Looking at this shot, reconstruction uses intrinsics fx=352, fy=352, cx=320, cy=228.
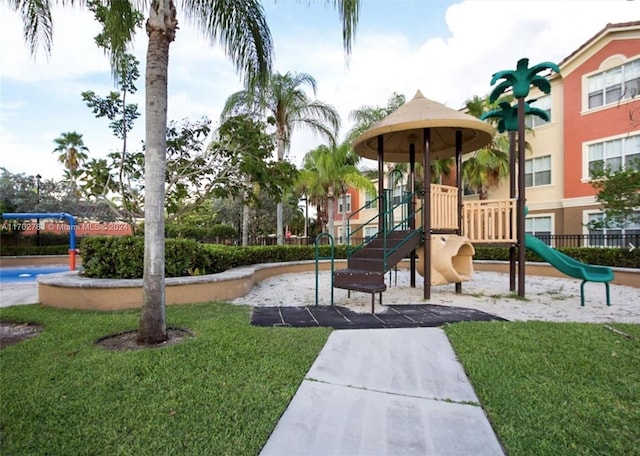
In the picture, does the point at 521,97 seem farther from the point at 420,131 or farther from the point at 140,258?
the point at 140,258

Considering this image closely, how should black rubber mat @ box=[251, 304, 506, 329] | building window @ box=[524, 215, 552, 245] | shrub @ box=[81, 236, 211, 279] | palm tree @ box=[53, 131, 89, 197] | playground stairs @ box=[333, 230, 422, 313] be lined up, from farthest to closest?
palm tree @ box=[53, 131, 89, 197]
building window @ box=[524, 215, 552, 245]
shrub @ box=[81, 236, 211, 279]
playground stairs @ box=[333, 230, 422, 313]
black rubber mat @ box=[251, 304, 506, 329]

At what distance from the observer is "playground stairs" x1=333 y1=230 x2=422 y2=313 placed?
6.50 m

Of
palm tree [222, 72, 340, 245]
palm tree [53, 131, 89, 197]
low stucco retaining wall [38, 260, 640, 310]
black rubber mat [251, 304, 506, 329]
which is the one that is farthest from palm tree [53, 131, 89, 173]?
black rubber mat [251, 304, 506, 329]

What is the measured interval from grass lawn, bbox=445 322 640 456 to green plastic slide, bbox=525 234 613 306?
9.07 feet

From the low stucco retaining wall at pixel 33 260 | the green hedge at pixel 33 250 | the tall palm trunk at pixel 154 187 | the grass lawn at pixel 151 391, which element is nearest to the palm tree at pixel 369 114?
the tall palm trunk at pixel 154 187

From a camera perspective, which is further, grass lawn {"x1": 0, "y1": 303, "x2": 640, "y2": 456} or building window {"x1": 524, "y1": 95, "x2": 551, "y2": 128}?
building window {"x1": 524, "y1": 95, "x2": 551, "y2": 128}

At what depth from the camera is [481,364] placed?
3.53 m

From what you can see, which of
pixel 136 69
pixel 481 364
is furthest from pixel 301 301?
pixel 136 69

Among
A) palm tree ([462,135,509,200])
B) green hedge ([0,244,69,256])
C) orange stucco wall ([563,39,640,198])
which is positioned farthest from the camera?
green hedge ([0,244,69,256])

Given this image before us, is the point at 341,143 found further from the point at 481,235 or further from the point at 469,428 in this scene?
the point at 469,428

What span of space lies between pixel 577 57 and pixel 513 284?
12.6m

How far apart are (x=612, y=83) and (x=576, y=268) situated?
37.8ft

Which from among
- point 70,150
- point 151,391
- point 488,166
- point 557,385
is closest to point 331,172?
point 488,166

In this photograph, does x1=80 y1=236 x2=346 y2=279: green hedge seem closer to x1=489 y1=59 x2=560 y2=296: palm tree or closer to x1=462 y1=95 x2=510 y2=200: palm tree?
x1=489 y1=59 x2=560 y2=296: palm tree
